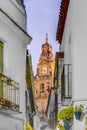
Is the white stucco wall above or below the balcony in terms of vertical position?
above

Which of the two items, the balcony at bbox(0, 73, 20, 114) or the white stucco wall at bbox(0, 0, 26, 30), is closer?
the balcony at bbox(0, 73, 20, 114)

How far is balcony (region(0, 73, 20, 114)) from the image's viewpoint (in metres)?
15.0

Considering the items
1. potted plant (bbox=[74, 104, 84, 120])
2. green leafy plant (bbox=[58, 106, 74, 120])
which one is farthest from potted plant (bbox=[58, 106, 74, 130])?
potted plant (bbox=[74, 104, 84, 120])

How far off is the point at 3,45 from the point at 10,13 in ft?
4.30

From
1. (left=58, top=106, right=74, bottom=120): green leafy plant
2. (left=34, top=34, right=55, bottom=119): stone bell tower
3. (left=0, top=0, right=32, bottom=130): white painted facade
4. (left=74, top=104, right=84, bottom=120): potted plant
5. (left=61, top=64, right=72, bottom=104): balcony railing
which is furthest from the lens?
(left=34, top=34, right=55, bottom=119): stone bell tower

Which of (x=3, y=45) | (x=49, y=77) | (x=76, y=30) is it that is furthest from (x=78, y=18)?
(x=49, y=77)

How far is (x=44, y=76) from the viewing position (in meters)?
104

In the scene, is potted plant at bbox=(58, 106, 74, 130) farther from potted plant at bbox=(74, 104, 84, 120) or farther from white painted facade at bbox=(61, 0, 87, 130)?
potted plant at bbox=(74, 104, 84, 120)

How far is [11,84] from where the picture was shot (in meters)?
15.9

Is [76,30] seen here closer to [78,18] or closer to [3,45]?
[78,18]

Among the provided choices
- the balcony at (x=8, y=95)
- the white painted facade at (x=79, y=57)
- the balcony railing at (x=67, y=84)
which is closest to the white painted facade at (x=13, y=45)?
the balcony at (x=8, y=95)

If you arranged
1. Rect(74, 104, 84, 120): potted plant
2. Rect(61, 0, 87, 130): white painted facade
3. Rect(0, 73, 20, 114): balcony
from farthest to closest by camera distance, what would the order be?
Rect(0, 73, 20, 114): balcony → Rect(61, 0, 87, 130): white painted facade → Rect(74, 104, 84, 120): potted plant

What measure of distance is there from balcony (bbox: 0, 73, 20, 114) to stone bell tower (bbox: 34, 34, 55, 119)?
280 ft

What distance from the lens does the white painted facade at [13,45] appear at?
54.0 feet
